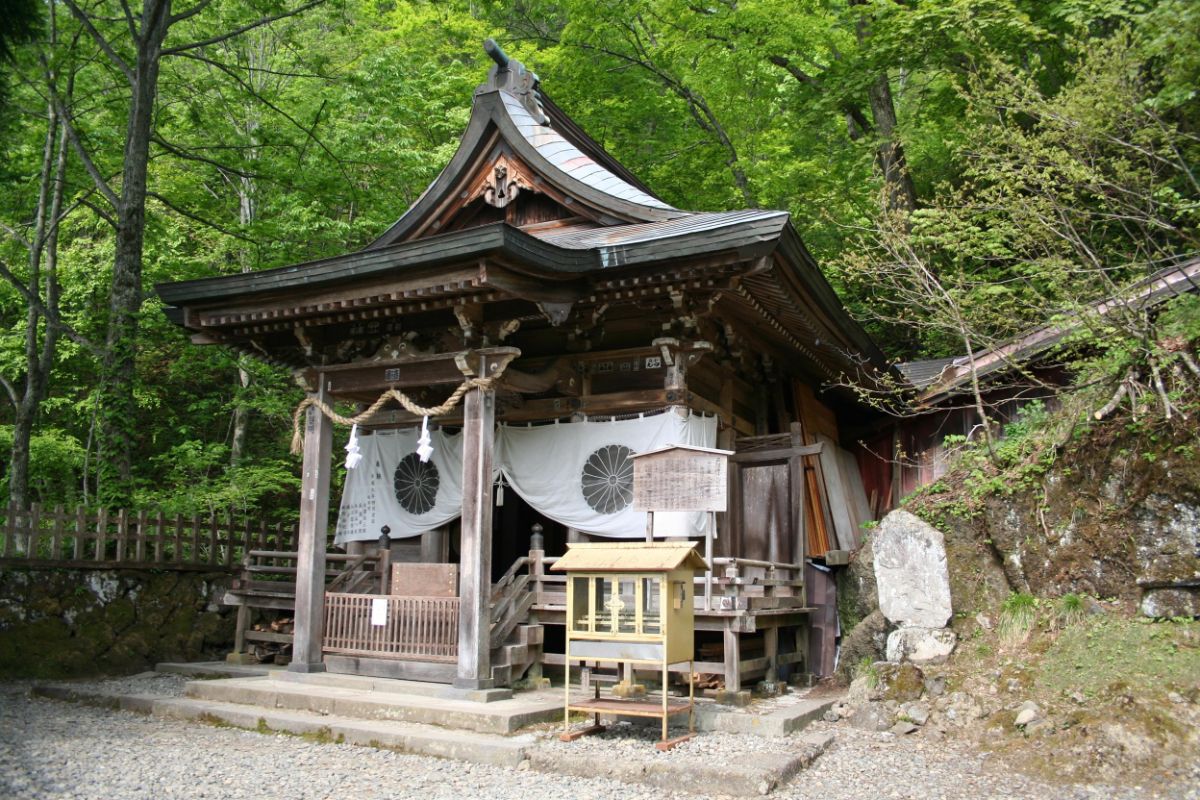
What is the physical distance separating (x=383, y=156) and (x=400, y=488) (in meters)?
7.86

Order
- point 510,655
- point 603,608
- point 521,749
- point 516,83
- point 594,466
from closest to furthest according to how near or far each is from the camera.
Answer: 1. point 521,749
2. point 603,608
3. point 510,655
4. point 594,466
5. point 516,83

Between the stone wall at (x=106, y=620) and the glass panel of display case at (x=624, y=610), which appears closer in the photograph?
the glass panel of display case at (x=624, y=610)

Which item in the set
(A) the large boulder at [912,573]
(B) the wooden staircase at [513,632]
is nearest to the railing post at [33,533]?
(B) the wooden staircase at [513,632]

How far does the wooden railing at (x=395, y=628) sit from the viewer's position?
8266 millimetres

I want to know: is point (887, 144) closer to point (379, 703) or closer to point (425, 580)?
point (425, 580)

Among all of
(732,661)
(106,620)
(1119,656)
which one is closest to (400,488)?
(106,620)

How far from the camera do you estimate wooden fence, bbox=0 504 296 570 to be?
9.67m

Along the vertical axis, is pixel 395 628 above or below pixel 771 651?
above

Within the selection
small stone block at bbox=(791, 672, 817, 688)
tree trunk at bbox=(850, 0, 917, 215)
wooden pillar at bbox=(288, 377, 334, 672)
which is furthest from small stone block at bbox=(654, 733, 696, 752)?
tree trunk at bbox=(850, 0, 917, 215)

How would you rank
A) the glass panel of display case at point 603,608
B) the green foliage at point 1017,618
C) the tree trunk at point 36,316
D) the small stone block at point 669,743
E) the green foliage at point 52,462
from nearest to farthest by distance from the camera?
the small stone block at point 669,743
the glass panel of display case at point 603,608
the green foliage at point 1017,618
the tree trunk at point 36,316
the green foliage at point 52,462

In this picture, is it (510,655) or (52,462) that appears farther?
(52,462)

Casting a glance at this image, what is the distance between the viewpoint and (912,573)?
329 inches

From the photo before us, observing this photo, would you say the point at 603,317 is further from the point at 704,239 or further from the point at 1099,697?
the point at 1099,697

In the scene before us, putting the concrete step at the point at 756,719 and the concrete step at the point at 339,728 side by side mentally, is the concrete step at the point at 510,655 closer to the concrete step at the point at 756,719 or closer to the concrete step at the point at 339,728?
the concrete step at the point at 339,728
